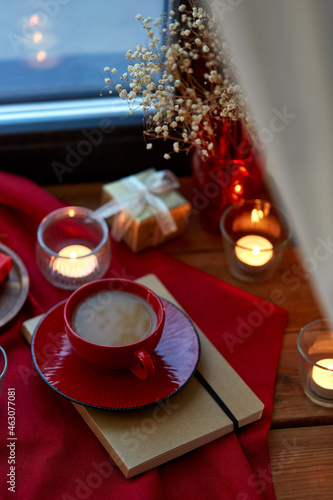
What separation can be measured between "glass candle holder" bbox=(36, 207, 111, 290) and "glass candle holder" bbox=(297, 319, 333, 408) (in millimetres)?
306

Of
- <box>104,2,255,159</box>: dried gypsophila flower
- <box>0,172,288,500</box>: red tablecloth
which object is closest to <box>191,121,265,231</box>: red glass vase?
<box>104,2,255,159</box>: dried gypsophila flower

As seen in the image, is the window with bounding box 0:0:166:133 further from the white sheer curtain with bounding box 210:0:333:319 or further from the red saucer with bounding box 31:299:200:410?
the red saucer with bounding box 31:299:200:410

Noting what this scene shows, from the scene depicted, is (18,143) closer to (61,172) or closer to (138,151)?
(61,172)

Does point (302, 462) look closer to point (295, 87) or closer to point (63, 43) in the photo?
point (295, 87)

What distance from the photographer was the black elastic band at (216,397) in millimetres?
710

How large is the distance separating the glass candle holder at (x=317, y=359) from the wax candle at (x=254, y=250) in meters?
0.15

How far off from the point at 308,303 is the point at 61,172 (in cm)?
48

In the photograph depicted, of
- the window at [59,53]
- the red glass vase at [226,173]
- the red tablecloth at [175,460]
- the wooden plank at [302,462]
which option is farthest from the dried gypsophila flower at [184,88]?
the wooden plank at [302,462]

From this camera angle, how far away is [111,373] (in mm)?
714

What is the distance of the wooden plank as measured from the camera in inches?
26.7

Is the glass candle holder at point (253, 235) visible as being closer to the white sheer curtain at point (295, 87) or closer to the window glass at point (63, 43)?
the white sheer curtain at point (295, 87)

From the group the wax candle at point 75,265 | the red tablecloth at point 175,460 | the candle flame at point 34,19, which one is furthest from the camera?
the candle flame at point 34,19

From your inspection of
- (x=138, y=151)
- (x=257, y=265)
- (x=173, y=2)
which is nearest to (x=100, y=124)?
(x=138, y=151)

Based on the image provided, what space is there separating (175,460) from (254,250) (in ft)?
1.07
